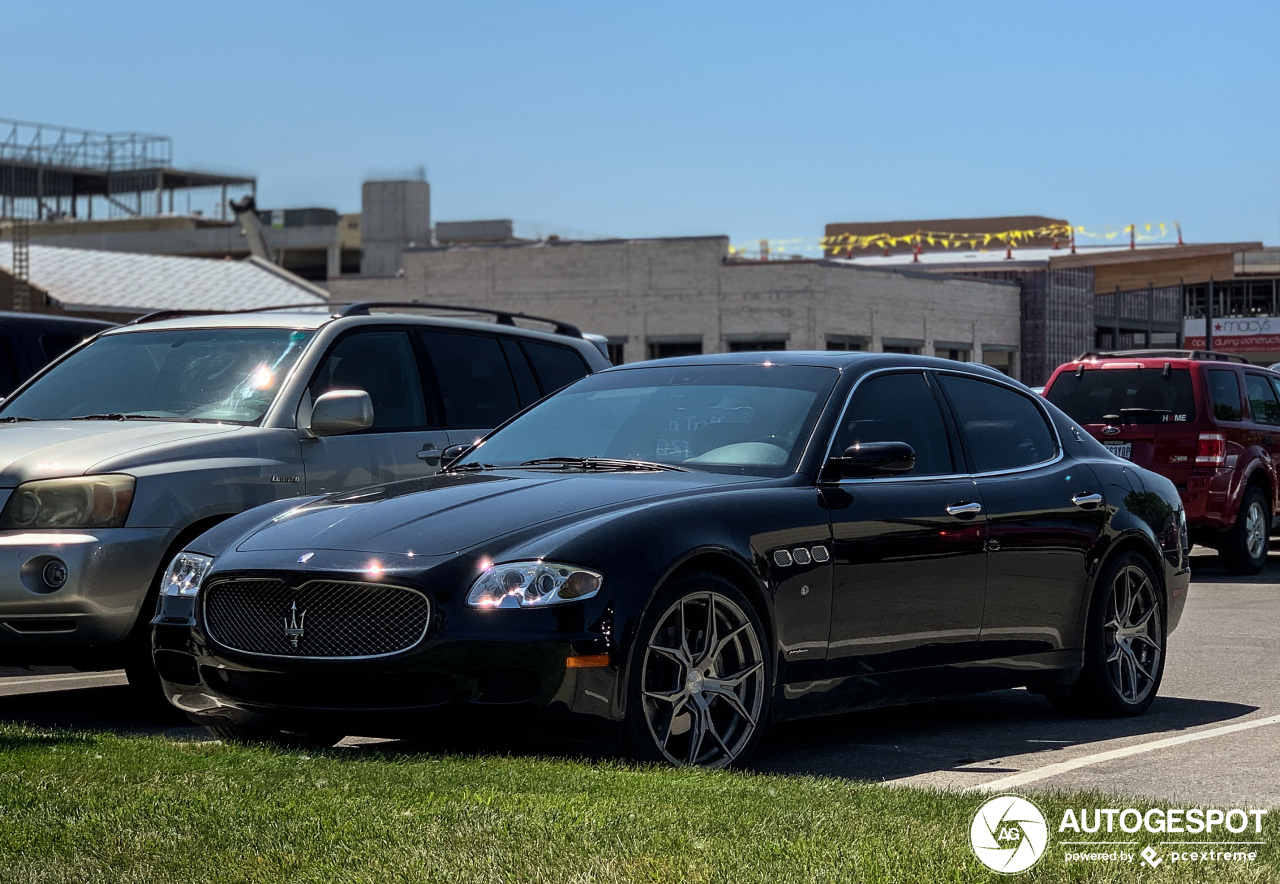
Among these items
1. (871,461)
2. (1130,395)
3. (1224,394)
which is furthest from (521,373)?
(1224,394)

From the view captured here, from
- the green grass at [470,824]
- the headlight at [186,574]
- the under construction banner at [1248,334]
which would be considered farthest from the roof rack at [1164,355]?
the under construction banner at [1248,334]

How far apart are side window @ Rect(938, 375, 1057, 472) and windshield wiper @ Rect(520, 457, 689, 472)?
5.40ft

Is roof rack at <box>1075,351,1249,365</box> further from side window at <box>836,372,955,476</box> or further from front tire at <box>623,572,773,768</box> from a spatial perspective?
front tire at <box>623,572,773,768</box>

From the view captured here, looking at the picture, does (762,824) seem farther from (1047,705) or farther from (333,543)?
(1047,705)

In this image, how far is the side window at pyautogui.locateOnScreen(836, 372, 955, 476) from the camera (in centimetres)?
770

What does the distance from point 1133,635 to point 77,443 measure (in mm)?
4993

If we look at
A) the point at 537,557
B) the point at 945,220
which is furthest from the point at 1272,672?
the point at 945,220

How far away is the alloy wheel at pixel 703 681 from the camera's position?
21.1 ft

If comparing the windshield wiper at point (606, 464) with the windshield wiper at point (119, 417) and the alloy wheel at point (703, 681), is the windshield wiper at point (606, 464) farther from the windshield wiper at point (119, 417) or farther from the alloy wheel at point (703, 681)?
the windshield wiper at point (119, 417)

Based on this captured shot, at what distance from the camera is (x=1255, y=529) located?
58.1 ft

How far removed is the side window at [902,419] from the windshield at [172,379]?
3.00 meters

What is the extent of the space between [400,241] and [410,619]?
77.8 meters

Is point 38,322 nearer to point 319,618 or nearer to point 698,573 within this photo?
point 319,618

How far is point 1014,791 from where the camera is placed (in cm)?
638
